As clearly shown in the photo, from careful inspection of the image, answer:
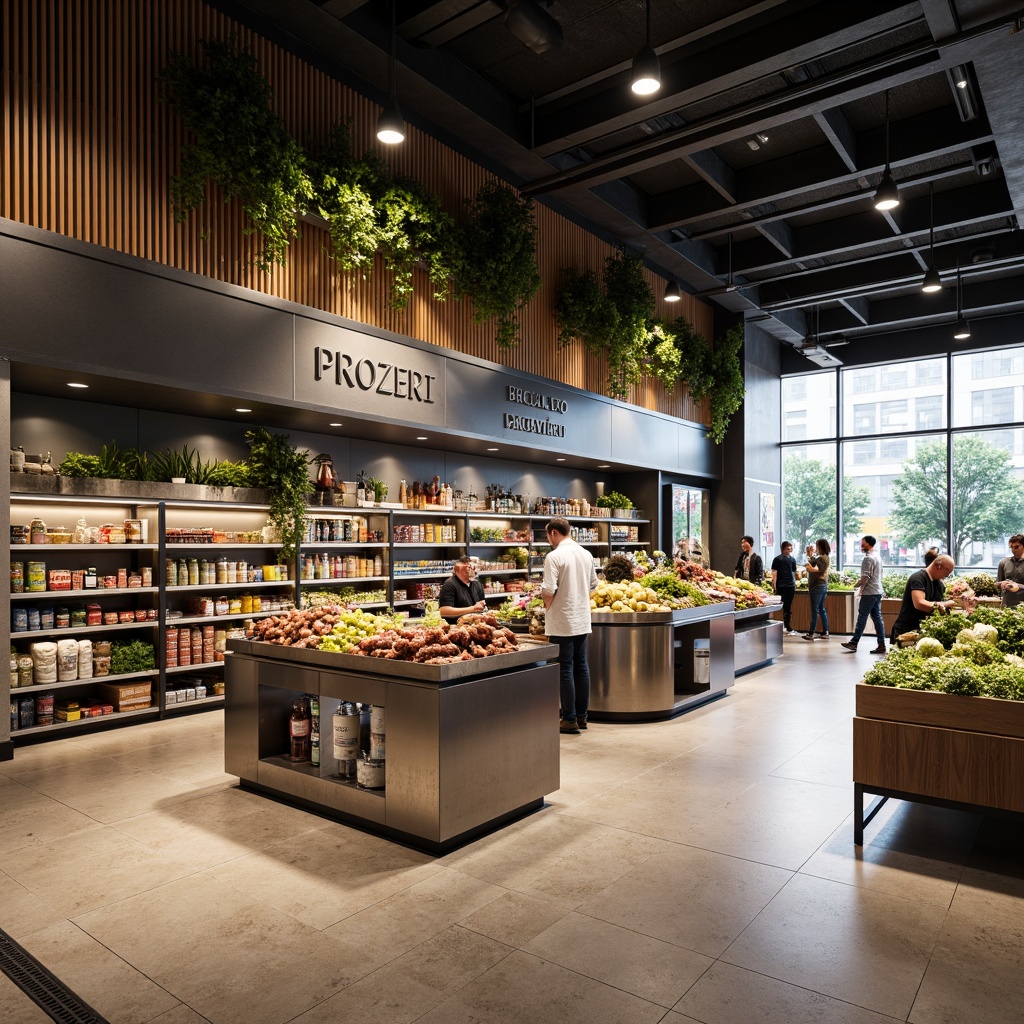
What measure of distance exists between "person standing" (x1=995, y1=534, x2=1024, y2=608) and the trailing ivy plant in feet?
26.1

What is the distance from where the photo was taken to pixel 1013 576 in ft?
30.0

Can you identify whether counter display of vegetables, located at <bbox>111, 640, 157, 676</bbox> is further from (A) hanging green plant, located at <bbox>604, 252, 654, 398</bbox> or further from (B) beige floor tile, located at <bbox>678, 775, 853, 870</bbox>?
(A) hanging green plant, located at <bbox>604, 252, 654, 398</bbox>

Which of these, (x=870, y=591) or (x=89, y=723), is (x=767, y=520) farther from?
(x=89, y=723)

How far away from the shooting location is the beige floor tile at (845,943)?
2.71m

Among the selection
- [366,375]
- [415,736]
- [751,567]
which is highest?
[366,375]

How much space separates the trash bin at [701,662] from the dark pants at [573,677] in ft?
5.67

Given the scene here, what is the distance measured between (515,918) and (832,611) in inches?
482

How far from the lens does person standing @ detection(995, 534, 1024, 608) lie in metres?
8.63

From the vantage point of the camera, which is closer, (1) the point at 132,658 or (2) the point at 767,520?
(1) the point at 132,658

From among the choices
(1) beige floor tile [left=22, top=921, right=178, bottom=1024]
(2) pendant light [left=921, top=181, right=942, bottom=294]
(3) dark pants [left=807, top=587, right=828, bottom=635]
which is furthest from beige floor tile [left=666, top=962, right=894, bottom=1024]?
(3) dark pants [left=807, top=587, right=828, bottom=635]

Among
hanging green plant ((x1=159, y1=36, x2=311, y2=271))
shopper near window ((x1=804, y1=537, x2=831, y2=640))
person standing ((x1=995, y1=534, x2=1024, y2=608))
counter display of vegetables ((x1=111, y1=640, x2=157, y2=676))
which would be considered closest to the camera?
hanging green plant ((x1=159, y1=36, x2=311, y2=271))

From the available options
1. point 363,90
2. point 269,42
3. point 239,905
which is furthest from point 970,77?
point 239,905

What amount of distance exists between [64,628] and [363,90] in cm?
598

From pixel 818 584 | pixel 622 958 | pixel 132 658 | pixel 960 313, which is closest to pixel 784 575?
pixel 818 584
